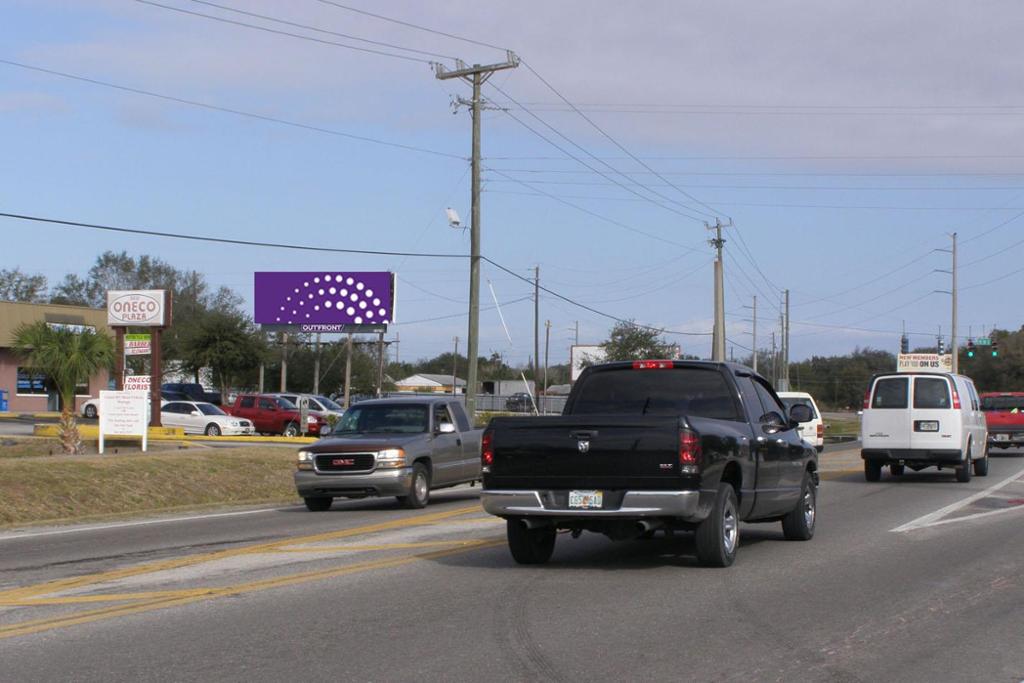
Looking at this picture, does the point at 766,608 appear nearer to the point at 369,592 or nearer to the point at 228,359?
the point at 369,592

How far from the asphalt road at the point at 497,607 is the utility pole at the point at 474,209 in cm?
2152

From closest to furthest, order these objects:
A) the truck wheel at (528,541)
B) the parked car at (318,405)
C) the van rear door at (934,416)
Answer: the truck wheel at (528,541), the van rear door at (934,416), the parked car at (318,405)

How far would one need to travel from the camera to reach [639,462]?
10.9m

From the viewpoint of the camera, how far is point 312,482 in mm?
19031

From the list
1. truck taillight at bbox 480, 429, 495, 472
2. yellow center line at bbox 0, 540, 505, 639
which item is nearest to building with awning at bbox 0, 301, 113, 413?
yellow center line at bbox 0, 540, 505, 639

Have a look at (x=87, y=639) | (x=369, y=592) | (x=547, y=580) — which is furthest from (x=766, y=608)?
(x=87, y=639)

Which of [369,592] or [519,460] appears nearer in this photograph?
[369,592]

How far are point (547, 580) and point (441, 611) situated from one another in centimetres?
182

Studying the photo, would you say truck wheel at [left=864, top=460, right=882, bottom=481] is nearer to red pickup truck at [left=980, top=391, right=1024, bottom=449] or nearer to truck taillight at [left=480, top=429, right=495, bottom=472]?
red pickup truck at [left=980, top=391, right=1024, bottom=449]

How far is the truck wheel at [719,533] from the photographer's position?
11320mm

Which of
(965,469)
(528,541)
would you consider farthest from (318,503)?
(965,469)

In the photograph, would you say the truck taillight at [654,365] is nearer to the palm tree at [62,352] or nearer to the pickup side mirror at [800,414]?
the pickup side mirror at [800,414]

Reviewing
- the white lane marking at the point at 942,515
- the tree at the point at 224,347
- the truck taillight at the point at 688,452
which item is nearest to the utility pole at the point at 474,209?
the white lane marking at the point at 942,515

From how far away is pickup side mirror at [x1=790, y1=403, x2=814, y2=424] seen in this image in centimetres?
1337
